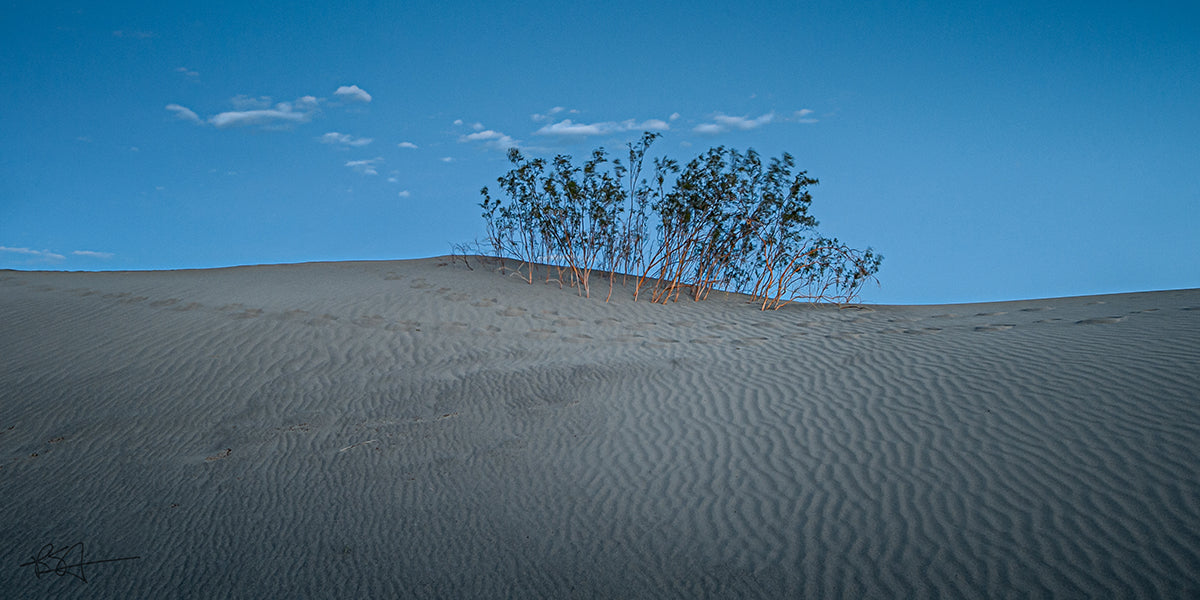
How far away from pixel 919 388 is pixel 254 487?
5.73 meters

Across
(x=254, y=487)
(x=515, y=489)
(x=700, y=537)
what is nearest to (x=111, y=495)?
(x=254, y=487)

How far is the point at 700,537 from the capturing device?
13.3 ft

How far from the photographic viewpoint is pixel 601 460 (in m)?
5.25

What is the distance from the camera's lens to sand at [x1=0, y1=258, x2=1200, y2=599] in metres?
3.71
